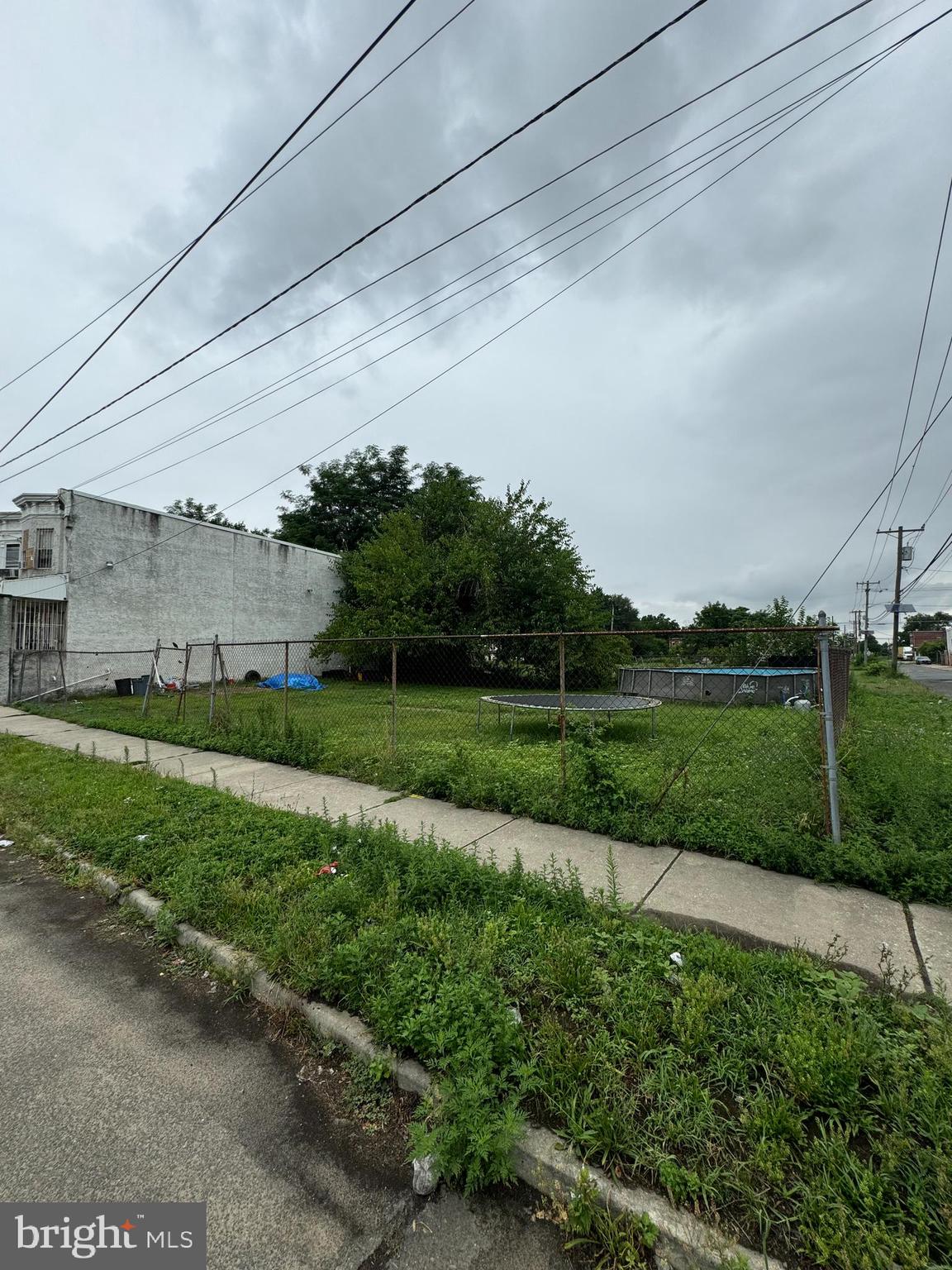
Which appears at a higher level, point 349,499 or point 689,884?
point 349,499

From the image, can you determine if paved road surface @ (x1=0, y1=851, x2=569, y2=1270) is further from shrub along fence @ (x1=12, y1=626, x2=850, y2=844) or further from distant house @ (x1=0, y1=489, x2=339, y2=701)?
distant house @ (x1=0, y1=489, x2=339, y2=701)

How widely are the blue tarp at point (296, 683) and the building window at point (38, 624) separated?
250 inches

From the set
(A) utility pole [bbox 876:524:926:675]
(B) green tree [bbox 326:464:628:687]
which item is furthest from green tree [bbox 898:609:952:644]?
(B) green tree [bbox 326:464:628:687]

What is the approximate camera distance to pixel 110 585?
18.5m

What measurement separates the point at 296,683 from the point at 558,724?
13.6 meters

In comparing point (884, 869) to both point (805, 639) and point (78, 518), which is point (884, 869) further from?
point (78, 518)

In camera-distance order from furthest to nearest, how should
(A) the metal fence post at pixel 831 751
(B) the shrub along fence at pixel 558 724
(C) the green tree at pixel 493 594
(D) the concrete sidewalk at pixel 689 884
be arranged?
(C) the green tree at pixel 493 594
(B) the shrub along fence at pixel 558 724
(A) the metal fence post at pixel 831 751
(D) the concrete sidewalk at pixel 689 884

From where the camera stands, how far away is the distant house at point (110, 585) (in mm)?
16625

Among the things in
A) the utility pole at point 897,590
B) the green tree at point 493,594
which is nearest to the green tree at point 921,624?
the utility pole at point 897,590

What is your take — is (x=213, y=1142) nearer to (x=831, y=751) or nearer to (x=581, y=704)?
(x=831, y=751)

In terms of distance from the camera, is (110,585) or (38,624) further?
(110,585)

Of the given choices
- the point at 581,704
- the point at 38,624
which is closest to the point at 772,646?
the point at 581,704

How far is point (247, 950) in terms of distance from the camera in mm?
3000

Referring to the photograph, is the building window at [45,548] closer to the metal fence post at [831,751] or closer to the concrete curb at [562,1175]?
the concrete curb at [562,1175]
